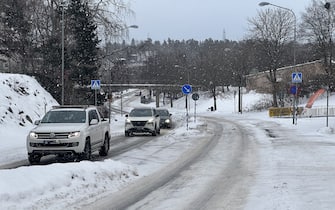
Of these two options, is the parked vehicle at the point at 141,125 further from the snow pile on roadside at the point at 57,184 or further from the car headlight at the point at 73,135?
the snow pile on roadside at the point at 57,184

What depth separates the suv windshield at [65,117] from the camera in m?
16.4

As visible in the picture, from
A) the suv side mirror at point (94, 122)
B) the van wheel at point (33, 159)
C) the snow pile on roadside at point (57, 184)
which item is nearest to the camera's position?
the snow pile on roadside at point (57, 184)

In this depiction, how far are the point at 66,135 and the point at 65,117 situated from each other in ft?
4.95

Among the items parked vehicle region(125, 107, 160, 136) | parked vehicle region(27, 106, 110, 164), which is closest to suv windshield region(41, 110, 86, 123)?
parked vehicle region(27, 106, 110, 164)

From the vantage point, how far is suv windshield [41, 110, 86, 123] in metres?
16.4

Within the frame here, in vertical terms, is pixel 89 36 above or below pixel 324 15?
below

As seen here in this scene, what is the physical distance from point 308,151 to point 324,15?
64095mm

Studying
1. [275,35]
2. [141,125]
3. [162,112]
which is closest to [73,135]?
[141,125]

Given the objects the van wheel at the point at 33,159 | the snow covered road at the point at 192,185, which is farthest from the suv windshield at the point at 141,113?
the van wheel at the point at 33,159

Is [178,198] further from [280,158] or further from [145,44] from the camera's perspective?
[145,44]

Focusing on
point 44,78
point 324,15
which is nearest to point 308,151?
point 44,78

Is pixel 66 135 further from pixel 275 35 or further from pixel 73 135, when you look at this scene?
pixel 275 35

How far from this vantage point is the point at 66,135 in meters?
15.2

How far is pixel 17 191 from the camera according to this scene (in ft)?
28.6
